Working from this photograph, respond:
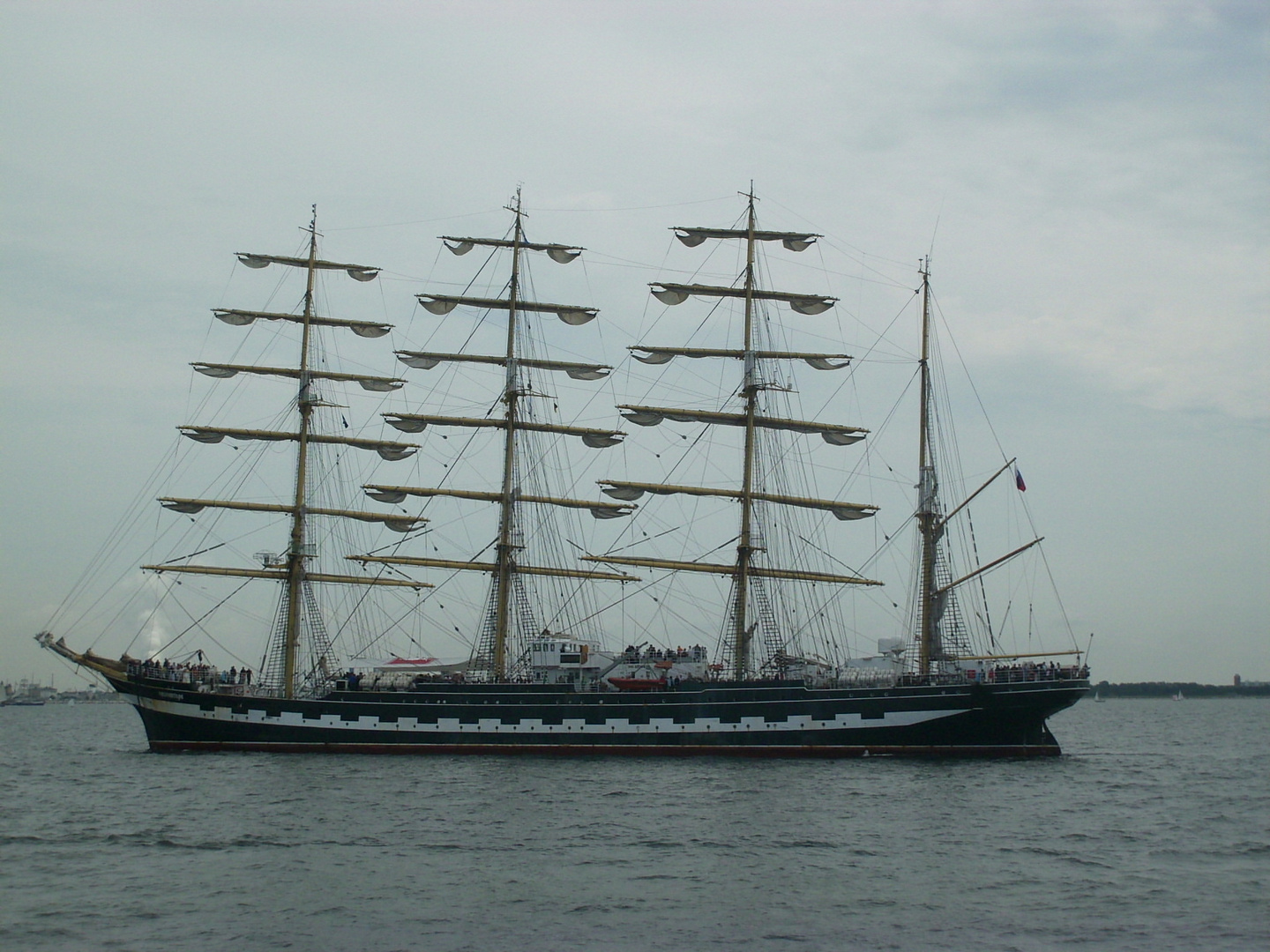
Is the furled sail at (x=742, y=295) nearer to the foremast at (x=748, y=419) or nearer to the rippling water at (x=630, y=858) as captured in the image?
the foremast at (x=748, y=419)

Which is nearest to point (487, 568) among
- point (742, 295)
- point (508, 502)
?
point (508, 502)

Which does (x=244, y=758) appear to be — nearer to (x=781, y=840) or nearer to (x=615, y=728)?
(x=615, y=728)

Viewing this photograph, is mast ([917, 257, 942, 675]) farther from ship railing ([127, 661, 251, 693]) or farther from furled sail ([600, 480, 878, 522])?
ship railing ([127, 661, 251, 693])

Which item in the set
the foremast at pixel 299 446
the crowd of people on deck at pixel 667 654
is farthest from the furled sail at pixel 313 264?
the crowd of people on deck at pixel 667 654

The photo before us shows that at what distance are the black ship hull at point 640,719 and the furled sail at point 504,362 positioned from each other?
16.5 meters

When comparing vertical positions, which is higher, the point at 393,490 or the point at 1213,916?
the point at 393,490

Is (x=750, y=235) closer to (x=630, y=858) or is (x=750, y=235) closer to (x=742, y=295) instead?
(x=742, y=295)

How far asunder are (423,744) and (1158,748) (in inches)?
1854

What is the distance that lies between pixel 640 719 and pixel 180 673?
890 inches

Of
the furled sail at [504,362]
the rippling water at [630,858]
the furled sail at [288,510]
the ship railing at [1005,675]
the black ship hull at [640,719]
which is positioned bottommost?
the rippling water at [630,858]

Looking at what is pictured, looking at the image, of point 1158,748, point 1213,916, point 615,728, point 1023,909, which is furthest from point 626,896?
point 1158,748

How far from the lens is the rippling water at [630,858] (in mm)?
22359

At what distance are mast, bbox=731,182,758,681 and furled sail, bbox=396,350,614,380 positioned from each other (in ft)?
23.5

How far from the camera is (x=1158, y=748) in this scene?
72688 mm
